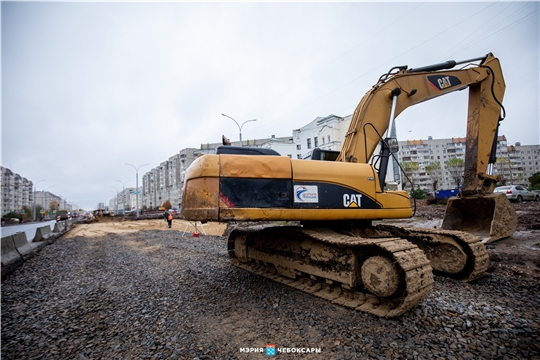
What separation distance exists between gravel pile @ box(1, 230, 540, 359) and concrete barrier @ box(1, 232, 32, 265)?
3.08 metres

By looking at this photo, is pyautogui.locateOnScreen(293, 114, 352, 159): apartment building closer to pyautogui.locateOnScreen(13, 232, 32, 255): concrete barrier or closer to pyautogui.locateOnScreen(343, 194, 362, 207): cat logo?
pyautogui.locateOnScreen(13, 232, 32, 255): concrete barrier

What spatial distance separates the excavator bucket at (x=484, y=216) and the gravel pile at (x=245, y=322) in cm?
217

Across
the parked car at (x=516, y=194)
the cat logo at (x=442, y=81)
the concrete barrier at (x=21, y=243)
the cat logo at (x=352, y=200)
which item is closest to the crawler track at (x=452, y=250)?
the cat logo at (x=352, y=200)

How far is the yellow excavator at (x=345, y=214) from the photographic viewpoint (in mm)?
3410

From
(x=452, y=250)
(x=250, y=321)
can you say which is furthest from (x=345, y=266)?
(x=452, y=250)

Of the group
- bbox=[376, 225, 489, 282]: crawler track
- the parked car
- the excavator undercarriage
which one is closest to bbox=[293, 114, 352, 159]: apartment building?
the parked car

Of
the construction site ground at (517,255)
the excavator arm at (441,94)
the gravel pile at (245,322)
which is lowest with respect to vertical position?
the gravel pile at (245,322)

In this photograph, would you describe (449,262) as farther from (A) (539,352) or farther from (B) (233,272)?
(B) (233,272)

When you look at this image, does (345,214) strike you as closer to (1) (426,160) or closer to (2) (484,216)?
(2) (484,216)

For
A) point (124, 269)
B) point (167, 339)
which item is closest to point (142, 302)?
point (167, 339)

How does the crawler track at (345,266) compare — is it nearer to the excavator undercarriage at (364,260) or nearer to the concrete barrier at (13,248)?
the excavator undercarriage at (364,260)

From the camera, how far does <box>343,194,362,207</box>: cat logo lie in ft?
13.3

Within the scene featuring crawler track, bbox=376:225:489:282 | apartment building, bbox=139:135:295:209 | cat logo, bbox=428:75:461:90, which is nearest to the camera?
crawler track, bbox=376:225:489:282

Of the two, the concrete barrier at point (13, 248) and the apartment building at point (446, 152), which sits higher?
the apartment building at point (446, 152)
